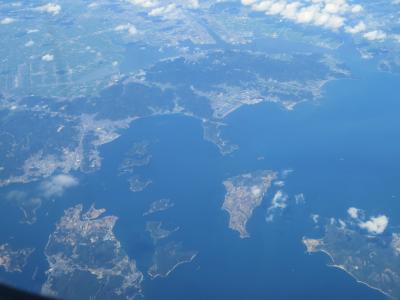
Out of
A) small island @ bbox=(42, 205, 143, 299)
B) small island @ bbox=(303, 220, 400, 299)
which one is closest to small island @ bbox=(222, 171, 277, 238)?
small island @ bbox=(303, 220, 400, 299)

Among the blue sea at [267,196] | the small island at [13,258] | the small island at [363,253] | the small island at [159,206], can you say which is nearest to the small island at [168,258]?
the blue sea at [267,196]

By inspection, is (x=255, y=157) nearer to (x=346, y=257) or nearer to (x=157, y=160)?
(x=157, y=160)

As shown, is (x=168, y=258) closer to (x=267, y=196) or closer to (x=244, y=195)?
(x=244, y=195)

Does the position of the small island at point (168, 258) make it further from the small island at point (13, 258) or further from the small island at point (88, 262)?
the small island at point (13, 258)

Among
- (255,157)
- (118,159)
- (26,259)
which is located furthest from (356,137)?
(26,259)

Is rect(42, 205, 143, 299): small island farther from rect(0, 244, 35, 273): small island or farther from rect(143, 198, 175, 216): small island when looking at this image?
rect(143, 198, 175, 216): small island

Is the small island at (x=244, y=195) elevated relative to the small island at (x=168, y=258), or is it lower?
lower
